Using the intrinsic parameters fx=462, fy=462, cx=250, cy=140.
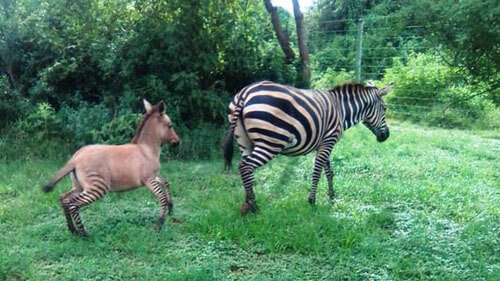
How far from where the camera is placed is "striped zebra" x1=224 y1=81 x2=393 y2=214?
522cm

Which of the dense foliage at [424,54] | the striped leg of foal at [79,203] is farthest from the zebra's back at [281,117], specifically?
the striped leg of foal at [79,203]

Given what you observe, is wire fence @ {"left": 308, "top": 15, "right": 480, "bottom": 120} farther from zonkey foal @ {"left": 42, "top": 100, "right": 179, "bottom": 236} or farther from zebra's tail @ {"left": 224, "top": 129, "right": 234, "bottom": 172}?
zonkey foal @ {"left": 42, "top": 100, "right": 179, "bottom": 236}

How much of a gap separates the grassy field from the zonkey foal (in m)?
0.34

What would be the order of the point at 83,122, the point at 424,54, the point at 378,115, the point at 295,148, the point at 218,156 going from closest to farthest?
the point at 295,148 → the point at 378,115 → the point at 83,122 → the point at 218,156 → the point at 424,54

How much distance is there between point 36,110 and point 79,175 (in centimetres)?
461

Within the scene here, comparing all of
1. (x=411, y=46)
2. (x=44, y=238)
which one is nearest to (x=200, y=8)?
(x=44, y=238)

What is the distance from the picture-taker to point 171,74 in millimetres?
8641

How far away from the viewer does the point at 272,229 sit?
4746 mm

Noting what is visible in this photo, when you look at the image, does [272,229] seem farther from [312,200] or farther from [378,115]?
[378,115]

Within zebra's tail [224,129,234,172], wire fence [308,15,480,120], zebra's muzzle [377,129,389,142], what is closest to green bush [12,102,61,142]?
zebra's tail [224,129,234,172]

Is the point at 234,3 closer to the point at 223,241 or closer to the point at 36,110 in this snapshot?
the point at 36,110

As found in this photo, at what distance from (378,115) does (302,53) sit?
3.92 metres

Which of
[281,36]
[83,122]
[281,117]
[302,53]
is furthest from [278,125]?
[281,36]

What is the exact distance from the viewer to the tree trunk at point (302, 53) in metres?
10.0
